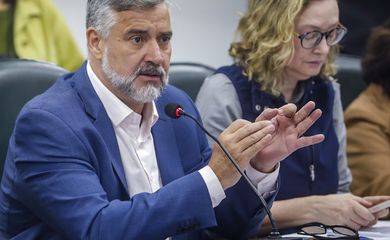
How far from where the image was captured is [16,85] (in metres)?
2.24

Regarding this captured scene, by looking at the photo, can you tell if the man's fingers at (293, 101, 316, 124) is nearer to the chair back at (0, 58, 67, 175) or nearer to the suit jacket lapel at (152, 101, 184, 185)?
the suit jacket lapel at (152, 101, 184, 185)

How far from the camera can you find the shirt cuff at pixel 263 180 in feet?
6.44

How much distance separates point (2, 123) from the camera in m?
2.18

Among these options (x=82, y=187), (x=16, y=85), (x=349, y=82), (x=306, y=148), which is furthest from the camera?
(x=349, y=82)

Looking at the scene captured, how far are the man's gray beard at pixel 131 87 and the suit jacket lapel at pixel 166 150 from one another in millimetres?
124

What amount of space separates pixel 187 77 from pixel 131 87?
81cm

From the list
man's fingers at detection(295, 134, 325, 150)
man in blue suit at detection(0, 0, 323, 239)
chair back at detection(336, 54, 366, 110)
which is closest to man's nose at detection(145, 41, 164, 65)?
man in blue suit at detection(0, 0, 323, 239)

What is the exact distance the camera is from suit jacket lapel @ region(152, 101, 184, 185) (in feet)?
6.54

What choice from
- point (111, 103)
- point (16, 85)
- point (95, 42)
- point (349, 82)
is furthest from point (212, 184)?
point (349, 82)

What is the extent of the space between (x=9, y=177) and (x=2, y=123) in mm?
332

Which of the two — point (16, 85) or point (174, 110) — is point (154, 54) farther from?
point (16, 85)

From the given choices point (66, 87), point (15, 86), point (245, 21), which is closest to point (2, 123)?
point (15, 86)

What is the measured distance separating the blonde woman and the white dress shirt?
0.43 m

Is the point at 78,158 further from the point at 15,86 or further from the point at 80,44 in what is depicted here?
the point at 80,44
